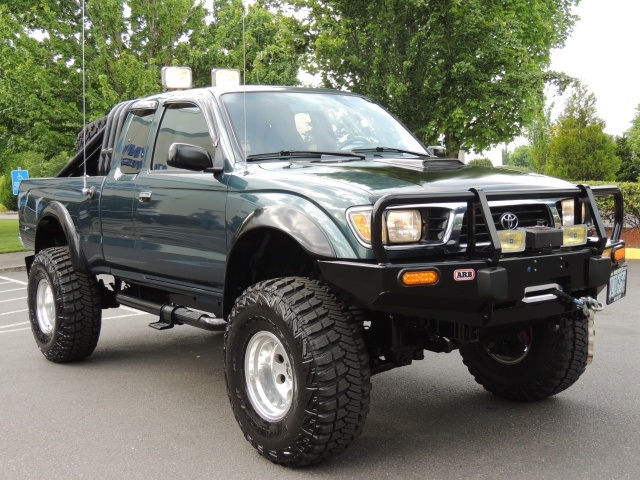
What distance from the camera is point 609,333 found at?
742cm

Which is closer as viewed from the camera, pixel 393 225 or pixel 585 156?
pixel 393 225

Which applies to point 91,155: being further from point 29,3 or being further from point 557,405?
point 29,3

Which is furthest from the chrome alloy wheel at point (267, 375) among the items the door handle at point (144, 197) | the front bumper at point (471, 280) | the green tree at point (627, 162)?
the green tree at point (627, 162)

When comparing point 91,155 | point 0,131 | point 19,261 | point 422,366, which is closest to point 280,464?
point 422,366

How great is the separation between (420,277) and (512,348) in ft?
5.87

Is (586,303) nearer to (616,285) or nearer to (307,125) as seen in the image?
(616,285)

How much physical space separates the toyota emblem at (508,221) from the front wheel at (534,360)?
2.75ft

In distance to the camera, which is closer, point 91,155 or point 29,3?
point 91,155

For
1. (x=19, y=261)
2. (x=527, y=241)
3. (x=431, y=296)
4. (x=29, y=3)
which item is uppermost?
(x=29, y=3)

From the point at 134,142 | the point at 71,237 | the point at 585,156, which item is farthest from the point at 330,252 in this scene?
the point at 585,156

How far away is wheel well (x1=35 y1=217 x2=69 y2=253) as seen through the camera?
7036 mm

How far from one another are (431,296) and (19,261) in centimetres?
1442

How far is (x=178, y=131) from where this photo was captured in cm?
554

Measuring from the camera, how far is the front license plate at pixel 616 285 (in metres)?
4.45
